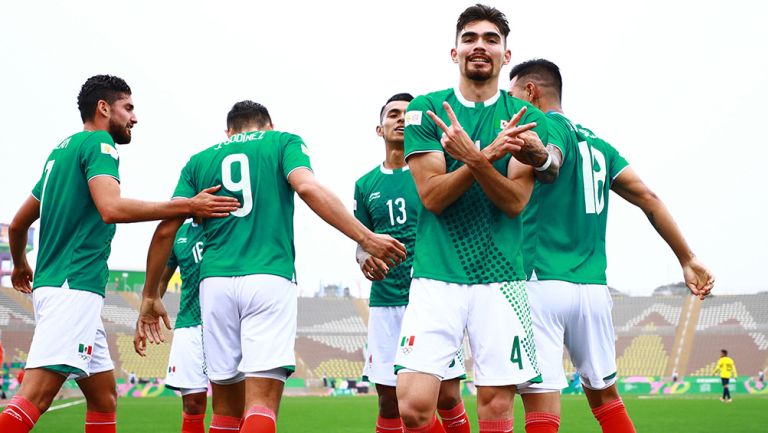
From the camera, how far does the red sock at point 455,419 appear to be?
695 cm

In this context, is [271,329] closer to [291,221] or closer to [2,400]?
[291,221]

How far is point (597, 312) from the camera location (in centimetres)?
565

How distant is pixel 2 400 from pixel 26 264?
71.3 ft

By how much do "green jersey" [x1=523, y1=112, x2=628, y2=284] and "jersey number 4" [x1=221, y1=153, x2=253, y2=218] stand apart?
1.82m

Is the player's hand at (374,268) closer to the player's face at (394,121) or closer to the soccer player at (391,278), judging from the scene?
the soccer player at (391,278)

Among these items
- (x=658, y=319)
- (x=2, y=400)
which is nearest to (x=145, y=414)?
(x=2, y=400)

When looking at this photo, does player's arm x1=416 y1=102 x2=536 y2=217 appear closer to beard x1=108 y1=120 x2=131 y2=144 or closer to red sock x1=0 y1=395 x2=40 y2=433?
beard x1=108 y1=120 x2=131 y2=144

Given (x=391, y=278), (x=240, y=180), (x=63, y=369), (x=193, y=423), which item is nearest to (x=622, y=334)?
(x=193, y=423)

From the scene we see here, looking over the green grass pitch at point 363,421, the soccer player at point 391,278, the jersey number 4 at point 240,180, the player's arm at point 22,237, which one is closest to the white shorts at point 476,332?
the jersey number 4 at point 240,180

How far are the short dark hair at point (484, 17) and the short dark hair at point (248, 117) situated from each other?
1618 mm

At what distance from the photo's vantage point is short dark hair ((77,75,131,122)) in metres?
6.14

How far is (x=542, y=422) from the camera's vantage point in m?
5.07

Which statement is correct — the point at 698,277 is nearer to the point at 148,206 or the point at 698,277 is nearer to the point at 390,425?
the point at 390,425

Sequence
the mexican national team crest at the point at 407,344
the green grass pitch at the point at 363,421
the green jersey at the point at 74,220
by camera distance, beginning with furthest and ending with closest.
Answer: the green grass pitch at the point at 363,421
the green jersey at the point at 74,220
the mexican national team crest at the point at 407,344
